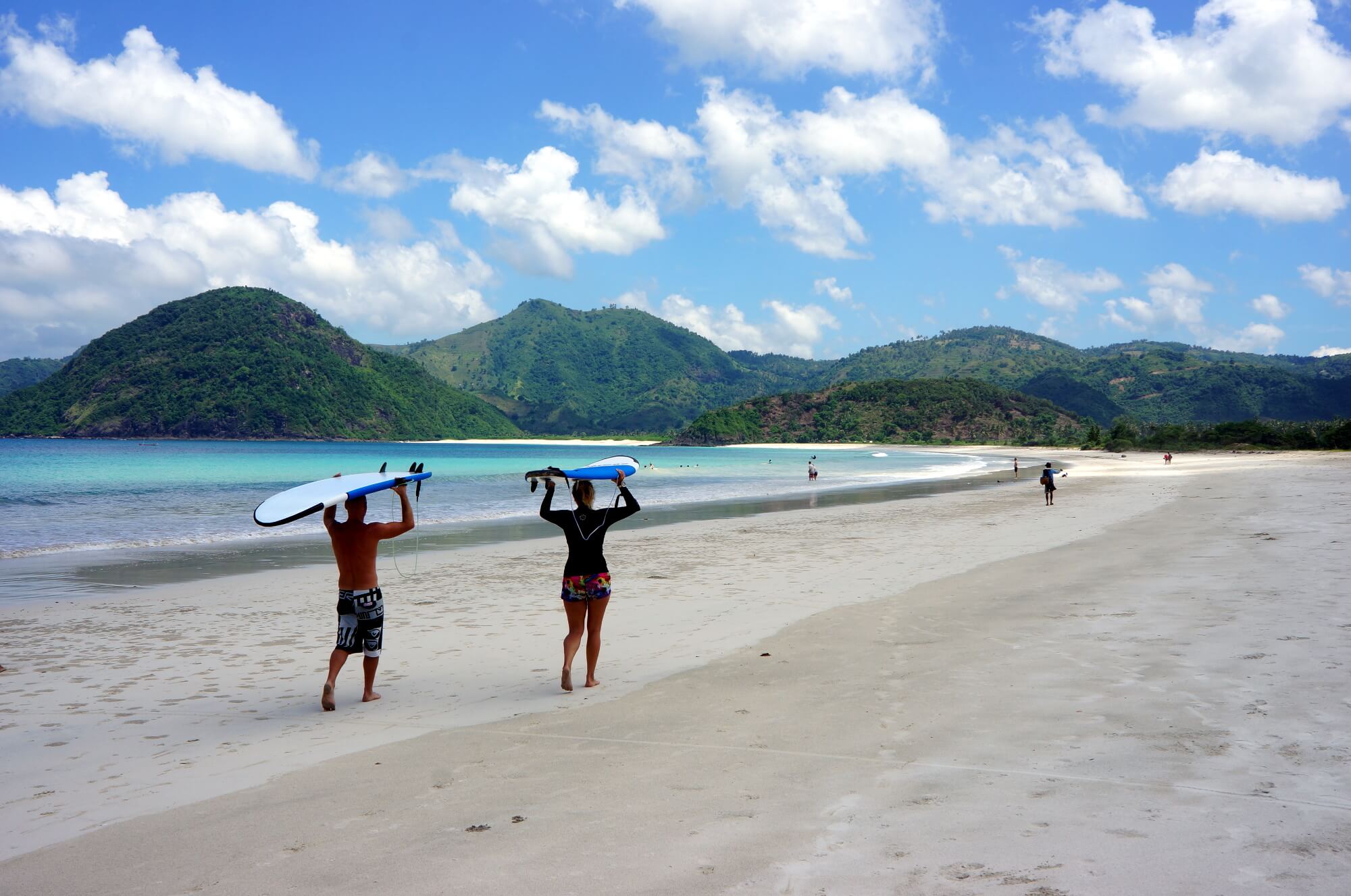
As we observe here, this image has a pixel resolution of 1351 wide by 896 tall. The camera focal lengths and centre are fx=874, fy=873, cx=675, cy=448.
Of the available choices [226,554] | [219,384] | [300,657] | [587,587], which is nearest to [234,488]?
[226,554]

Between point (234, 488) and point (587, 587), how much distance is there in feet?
138

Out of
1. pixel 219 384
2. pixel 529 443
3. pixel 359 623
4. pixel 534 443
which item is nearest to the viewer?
pixel 359 623

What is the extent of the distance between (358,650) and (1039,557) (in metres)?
12.5

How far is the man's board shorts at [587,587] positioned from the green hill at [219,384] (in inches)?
6267

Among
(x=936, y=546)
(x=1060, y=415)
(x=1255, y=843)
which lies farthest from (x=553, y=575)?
(x=1060, y=415)

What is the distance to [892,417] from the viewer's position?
161m

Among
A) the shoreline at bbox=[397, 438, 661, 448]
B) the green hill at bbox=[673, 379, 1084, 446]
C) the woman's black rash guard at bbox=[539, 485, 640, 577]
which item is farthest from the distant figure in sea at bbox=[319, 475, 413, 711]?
the shoreline at bbox=[397, 438, 661, 448]

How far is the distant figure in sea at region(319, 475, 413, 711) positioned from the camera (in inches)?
291

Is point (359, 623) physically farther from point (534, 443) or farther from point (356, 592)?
point (534, 443)

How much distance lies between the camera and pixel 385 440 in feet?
559

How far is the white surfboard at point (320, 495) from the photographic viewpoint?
23.3 ft

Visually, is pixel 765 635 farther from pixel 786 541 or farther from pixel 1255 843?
pixel 786 541

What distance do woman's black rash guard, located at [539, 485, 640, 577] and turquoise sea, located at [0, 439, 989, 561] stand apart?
51.6 ft

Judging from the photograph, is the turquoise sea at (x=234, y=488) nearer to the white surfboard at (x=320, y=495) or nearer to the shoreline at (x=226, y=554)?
the shoreline at (x=226, y=554)
